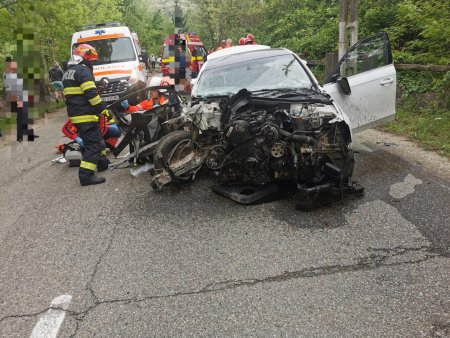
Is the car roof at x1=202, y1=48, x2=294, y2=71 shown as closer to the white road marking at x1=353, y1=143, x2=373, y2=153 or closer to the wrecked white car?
the wrecked white car

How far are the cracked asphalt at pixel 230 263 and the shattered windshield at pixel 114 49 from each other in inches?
288

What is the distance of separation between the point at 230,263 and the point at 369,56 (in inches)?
163

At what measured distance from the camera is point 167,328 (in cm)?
265

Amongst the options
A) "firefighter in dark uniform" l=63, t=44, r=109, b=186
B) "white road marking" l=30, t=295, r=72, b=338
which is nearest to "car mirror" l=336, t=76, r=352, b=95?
"firefighter in dark uniform" l=63, t=44, r=109, b=186

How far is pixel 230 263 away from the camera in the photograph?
3.39m

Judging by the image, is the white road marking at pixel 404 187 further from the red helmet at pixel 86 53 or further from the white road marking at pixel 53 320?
the red helmet at pixel 86 53

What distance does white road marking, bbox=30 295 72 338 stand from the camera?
2664 millimetres

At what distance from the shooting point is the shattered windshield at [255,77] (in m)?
5.25

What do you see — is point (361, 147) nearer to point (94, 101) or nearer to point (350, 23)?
point (350, 23)

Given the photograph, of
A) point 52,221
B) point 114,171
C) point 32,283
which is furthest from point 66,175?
point 32,283

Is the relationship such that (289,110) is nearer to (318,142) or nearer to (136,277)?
(318,142)

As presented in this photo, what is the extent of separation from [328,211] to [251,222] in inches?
34.2

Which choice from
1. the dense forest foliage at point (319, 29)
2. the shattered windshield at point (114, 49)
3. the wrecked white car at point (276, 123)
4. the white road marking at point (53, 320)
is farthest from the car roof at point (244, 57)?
the shattered windshield at point (114, 49)

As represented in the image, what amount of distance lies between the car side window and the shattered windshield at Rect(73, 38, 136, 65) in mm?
7666
